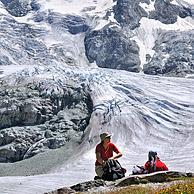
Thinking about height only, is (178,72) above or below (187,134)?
below

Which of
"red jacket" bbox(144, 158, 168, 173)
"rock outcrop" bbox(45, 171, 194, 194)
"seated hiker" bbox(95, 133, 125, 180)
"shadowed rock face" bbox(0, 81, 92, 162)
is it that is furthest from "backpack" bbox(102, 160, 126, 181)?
"shadowed rock face" bbox(0, 81, 92, 162)

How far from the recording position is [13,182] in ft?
149

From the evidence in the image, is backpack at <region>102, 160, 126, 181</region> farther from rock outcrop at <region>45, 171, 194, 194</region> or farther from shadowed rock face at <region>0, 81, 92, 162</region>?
shadowed rock face at <region>0, 81, 92, 162</region>

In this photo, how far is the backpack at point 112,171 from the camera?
22359 mm

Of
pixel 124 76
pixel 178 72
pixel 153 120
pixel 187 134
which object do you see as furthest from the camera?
pixel 178 72

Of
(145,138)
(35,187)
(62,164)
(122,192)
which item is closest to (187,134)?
(145,138)

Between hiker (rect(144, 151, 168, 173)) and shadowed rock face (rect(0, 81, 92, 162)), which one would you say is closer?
hiker (rect(144, 151, 168, 173))

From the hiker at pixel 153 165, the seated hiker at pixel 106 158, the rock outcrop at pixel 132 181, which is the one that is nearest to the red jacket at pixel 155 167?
the hiker at pixel 153 165

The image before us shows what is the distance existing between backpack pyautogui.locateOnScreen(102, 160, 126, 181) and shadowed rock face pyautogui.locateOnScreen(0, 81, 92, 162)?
57349mm

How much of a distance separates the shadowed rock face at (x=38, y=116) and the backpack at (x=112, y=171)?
5735 cm

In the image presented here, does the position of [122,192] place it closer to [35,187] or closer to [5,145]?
[35,187]

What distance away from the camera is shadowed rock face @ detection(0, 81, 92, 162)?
267 feet

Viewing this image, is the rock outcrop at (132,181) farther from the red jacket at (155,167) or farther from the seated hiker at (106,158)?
the red jacket at (155,167)

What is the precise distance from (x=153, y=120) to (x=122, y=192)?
187ft
